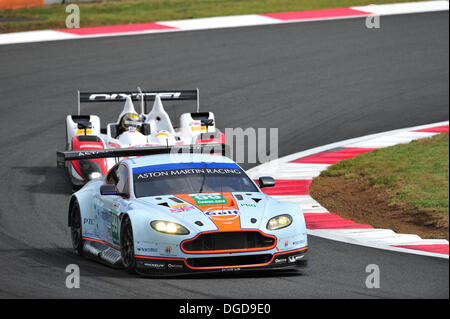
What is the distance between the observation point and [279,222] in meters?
10.3

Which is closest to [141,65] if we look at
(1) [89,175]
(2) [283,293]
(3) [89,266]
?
(1) [89,175]

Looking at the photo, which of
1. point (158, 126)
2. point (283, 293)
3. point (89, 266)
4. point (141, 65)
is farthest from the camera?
point (141, 65)

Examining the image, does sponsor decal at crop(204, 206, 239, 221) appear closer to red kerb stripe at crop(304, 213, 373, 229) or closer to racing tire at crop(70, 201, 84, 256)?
racing tire at crop(70, 201, 84, 256)

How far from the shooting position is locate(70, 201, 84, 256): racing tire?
461 inches

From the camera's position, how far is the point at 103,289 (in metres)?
9.56

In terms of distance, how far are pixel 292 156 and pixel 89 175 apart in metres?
4.33

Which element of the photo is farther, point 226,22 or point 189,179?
point 226,22

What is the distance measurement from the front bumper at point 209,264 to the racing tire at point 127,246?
0.17 m

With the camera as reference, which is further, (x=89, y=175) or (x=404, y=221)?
(x=89, y=175)

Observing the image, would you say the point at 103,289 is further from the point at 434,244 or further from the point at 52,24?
the point at 52,24

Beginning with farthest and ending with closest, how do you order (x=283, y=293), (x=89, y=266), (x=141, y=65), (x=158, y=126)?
(x=141, y=65) < (x=158, y=126) < (x=89, y=266) < (x=283, y=293)

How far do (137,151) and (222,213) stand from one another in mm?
2553

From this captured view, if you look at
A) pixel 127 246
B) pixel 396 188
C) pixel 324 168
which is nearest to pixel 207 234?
pixel 127 246

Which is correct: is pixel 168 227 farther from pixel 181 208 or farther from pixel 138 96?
pixel 138 96
